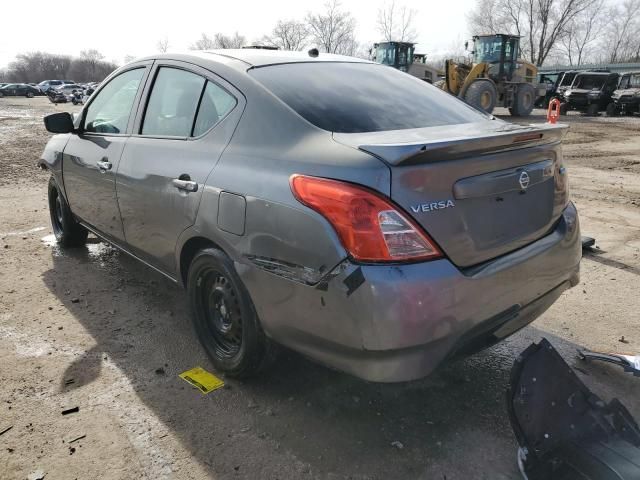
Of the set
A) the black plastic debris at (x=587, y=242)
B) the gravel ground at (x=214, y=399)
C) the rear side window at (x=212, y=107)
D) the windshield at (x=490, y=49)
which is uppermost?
the windshield at (x=490, y=49)

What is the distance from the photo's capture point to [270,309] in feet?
7.54

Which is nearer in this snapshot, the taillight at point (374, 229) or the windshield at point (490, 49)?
the taillight at point (374, 229)

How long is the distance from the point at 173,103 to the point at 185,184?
2.21 ft

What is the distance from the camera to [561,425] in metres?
2.06

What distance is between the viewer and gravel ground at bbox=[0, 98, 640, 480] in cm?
222

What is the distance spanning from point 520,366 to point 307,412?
1.04 metres

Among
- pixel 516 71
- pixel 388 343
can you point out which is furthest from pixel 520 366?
pixel 516 71

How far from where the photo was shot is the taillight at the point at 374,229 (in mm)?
1920

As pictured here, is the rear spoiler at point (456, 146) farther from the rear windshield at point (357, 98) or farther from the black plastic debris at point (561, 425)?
the black plastic debris at point (561, 425)

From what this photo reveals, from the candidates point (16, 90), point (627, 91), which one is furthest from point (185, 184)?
point (16, 90)

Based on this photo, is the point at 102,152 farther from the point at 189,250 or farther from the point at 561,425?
the point at 561,425

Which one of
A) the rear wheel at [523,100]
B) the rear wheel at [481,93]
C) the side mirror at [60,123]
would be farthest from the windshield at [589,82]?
the side mirror at [60,123]

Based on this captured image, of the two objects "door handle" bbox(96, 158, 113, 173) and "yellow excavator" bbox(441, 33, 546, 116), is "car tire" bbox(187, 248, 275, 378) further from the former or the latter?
"yellow excavator" bbox(441, 33, 546, 116)

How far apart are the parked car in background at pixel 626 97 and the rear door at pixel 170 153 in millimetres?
28122
